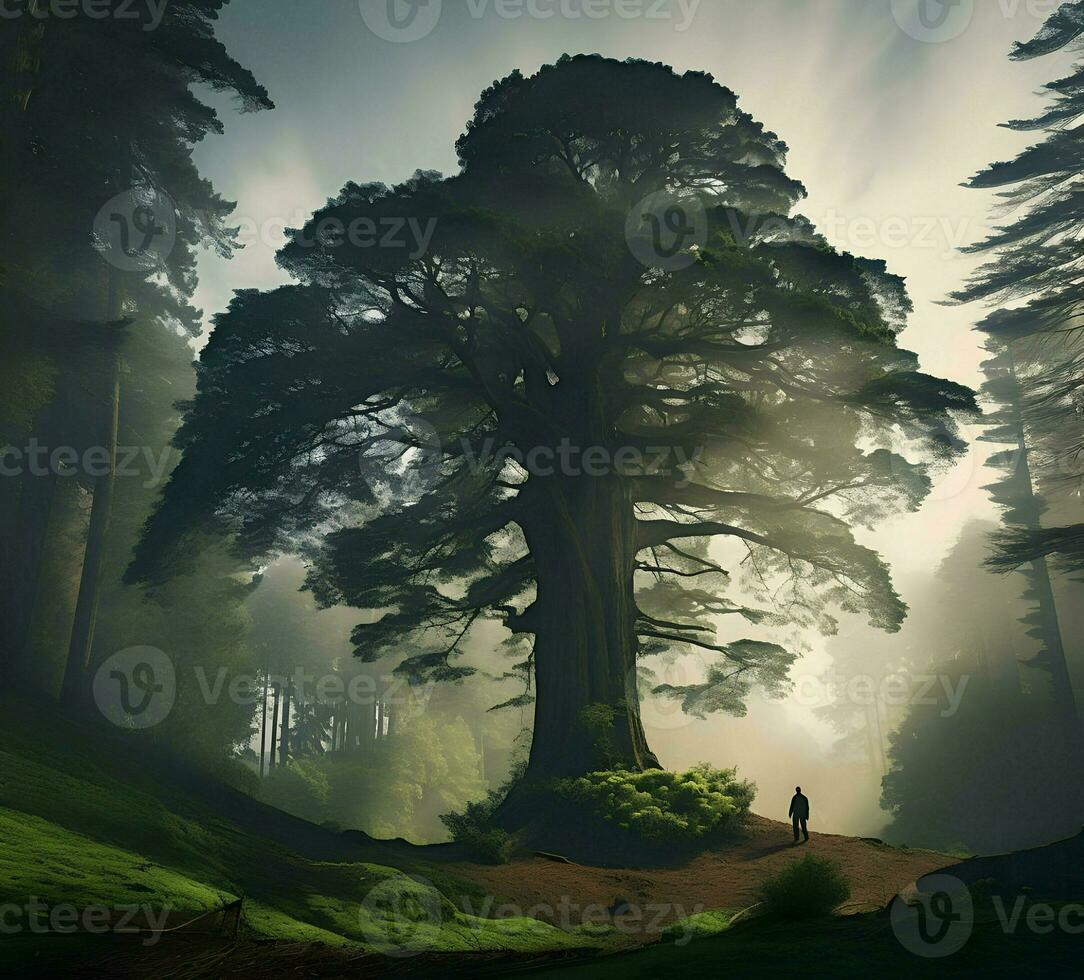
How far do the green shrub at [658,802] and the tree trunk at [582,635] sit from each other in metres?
0.57

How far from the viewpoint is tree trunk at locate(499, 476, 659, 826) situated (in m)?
14.7

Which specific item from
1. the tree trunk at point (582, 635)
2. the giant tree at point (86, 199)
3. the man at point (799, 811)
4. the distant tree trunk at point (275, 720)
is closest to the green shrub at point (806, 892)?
the man at point (799, 811)

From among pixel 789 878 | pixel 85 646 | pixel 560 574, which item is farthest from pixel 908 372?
pixel 85 646

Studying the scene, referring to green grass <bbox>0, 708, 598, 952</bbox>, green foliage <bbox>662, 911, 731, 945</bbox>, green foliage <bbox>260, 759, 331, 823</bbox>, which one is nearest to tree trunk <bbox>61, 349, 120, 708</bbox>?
green grass <bbox>0, 708, 598, 952</bbox>

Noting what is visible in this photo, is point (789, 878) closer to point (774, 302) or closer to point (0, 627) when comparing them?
point (774, 302)

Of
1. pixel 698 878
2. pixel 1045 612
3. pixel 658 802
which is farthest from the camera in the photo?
pixel 1045 612

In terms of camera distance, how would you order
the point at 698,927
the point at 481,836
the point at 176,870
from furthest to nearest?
the point at 481,836 → the point at 176,870 → the point at 698,927

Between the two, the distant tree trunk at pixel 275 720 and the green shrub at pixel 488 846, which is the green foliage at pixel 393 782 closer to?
the distant tree trunk at pixel 275 720

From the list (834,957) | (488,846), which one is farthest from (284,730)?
(834,957)

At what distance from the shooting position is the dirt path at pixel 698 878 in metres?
10.0

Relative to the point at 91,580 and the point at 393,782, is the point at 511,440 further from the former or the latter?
the point at 393,782

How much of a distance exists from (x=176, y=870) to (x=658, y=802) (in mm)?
8955

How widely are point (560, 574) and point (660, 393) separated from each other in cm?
466

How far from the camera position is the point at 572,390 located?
17.2 meters
